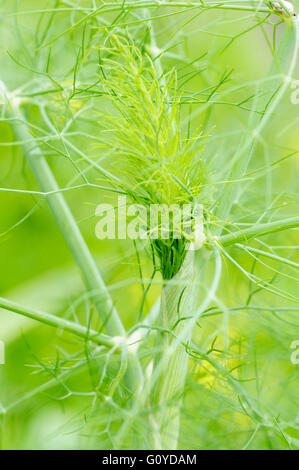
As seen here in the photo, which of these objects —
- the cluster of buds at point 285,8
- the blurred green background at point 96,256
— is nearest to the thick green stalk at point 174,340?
the blurred green background at point 96,256

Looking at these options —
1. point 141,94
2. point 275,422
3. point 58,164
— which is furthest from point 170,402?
point 58,164

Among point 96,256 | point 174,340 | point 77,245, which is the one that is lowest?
point 174,340

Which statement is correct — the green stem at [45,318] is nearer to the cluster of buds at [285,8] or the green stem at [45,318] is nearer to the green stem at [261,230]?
the green stem at [261,230]

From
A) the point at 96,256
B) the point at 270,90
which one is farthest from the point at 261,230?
the point at 96,256

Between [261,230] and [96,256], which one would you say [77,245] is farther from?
[96,256]

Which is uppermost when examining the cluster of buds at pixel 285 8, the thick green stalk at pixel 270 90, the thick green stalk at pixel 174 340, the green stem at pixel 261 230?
the cluster of buds at pixel 285 8

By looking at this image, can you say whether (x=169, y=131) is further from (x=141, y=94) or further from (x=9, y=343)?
(x=9, y=343)
